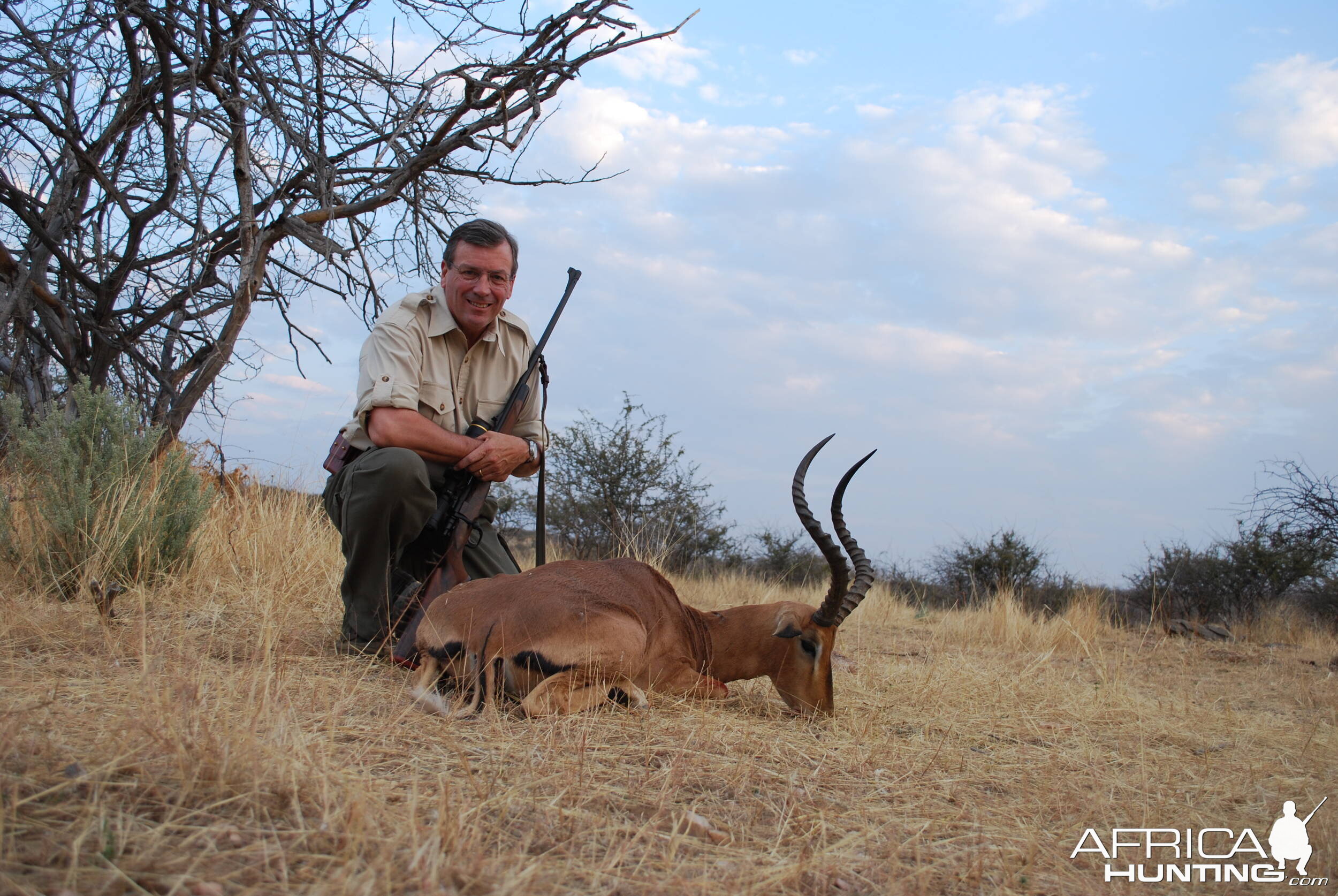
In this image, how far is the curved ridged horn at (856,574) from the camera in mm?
4234

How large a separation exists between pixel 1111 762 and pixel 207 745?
11.1 ft

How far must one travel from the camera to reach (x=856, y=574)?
173 inches

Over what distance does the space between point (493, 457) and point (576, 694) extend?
1471 mm

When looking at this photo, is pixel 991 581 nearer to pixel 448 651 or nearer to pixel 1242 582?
pixel 1242 582

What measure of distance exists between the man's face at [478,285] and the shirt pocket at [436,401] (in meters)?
0.38

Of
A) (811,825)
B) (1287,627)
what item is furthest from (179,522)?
(1287,627)

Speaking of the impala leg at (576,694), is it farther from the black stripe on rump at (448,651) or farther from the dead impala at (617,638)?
the black stripe on rump at (448,651)

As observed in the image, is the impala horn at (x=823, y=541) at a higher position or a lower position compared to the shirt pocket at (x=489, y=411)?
lower

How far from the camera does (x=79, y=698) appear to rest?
3.01 metres

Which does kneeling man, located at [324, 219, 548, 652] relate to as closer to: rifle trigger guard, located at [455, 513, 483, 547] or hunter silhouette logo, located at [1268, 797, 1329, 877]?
rifle trigger guard, located at [455, 513, 483, 547]

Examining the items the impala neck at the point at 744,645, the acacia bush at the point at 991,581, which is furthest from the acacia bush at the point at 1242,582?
the impala neck at the point at 744,645

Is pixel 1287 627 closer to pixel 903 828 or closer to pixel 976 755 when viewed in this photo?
pixel 976 755

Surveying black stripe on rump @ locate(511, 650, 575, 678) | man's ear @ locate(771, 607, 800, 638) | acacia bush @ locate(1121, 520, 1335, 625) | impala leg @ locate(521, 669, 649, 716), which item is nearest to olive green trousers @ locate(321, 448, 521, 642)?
black stripe on rump @ locate(511, 650, 575, 678)

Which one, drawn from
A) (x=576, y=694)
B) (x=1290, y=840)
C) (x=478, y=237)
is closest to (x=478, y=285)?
(x=478, y=237)
